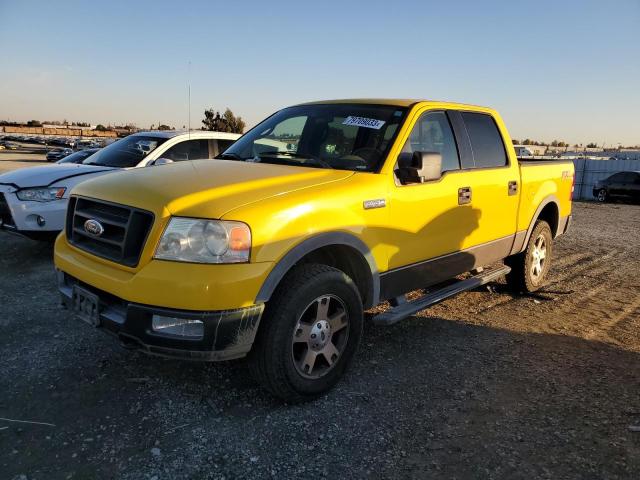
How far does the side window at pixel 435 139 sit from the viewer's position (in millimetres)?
3945

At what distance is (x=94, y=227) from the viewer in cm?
318

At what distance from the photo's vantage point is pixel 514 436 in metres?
2.95

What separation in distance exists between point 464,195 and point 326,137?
4.17ft

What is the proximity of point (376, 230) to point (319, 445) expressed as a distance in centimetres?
144

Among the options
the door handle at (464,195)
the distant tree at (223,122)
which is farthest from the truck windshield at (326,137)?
the distant tree at (223,122)

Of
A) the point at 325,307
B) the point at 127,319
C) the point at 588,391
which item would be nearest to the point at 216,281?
the point at 127,319

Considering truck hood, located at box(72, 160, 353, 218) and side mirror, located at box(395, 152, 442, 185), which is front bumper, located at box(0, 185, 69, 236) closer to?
truck hood, located at box(72, 160, 353, 218)

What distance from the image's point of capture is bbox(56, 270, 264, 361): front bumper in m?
2.71

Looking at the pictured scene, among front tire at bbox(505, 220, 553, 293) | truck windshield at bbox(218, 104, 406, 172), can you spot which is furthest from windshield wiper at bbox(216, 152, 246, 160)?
front tire at bbox(505, 220, 553, 293)

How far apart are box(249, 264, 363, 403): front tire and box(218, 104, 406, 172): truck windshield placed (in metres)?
0.96

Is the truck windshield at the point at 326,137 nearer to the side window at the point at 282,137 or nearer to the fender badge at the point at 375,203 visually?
the side window at the point at 282,137

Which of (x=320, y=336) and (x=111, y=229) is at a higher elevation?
(x=111, y=229)

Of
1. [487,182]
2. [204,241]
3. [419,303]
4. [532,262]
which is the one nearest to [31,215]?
[204,241]

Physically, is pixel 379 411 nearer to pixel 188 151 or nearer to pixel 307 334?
pixel 307 334
